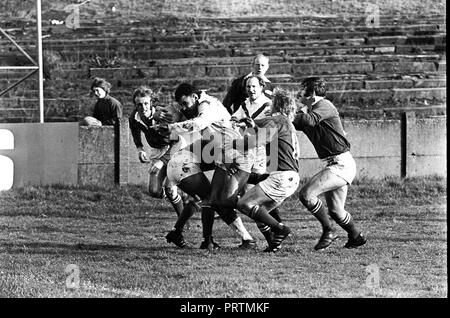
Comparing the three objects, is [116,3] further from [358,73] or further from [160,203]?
[160,203]

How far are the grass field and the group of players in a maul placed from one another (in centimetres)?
33

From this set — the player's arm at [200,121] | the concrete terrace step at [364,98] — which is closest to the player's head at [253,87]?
the player's arm at [200,121]

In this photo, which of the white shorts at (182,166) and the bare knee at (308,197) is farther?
the white shorts at (182,166)

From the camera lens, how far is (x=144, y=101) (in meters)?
13.0

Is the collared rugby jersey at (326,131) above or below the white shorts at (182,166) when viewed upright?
above

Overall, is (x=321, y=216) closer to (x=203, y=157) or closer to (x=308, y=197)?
(x=308, y=197)

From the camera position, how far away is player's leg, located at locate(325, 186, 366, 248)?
1152 centimetres

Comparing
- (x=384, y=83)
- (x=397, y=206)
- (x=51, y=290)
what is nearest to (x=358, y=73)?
(x=384, y=83)

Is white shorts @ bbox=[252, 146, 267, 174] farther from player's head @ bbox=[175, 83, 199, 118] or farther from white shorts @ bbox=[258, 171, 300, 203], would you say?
player's head @ bbox=[175, 83, 199, 118]

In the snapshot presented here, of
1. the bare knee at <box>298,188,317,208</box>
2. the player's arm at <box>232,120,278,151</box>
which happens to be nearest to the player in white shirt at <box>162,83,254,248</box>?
the player's arm at <box>232,120,278,151</box>

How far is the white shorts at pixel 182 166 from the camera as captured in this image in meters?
12.0

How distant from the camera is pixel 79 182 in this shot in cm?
1681

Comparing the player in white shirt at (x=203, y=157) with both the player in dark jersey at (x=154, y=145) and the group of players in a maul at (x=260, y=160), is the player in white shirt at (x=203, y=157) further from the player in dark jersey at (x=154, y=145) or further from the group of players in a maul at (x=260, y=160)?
the player in dark jersey at (x=154, y=145)
